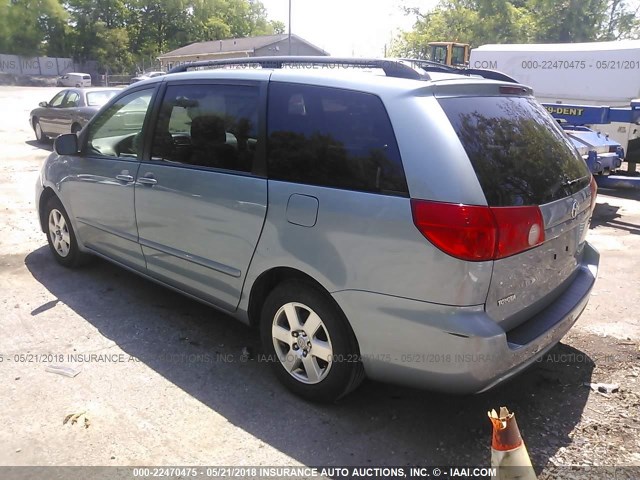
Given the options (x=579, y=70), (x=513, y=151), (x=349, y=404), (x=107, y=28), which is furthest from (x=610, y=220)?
(x=107, y=28)

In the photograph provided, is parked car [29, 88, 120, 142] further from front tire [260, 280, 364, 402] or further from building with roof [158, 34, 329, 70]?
building with roof [158, 34, 329, 70]

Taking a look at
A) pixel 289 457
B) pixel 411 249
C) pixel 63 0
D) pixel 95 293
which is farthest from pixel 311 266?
pixel 63 0

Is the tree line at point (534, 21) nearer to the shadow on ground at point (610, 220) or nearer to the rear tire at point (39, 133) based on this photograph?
the rear tire at point (39, 133)

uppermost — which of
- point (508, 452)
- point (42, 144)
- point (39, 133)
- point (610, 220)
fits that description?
point (39, 133)

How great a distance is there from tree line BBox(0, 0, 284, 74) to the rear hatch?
7218cm

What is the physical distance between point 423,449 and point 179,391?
57.4 inches

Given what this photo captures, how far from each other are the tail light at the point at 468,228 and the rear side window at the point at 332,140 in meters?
0.18

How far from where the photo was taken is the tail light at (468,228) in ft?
7.82

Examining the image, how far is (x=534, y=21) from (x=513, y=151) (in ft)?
144

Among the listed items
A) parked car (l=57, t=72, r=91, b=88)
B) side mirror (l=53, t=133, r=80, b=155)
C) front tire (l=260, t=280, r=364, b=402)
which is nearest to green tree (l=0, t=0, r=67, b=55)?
parked car (l=57, t=72, r=91, b=88)

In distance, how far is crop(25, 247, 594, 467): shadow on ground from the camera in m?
2.73

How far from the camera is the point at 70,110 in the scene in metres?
12.6

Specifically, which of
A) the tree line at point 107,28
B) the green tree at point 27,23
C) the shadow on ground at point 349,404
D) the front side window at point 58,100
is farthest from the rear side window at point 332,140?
the green tree at point 27,23

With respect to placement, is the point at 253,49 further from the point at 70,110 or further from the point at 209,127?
the point at 209,127
